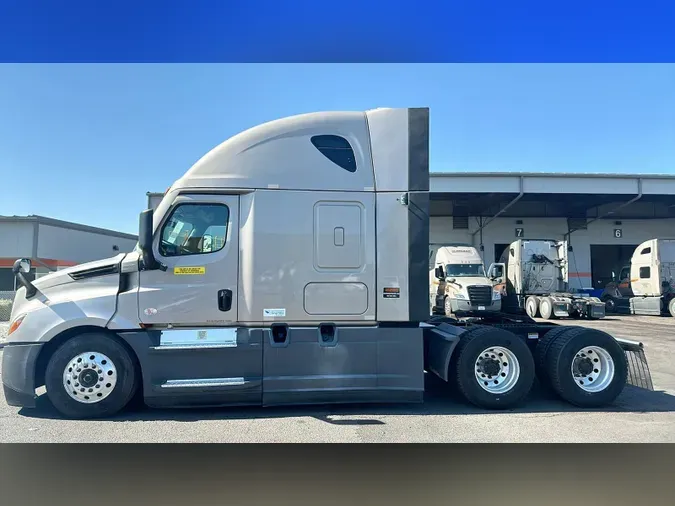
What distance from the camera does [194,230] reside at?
5676 mm

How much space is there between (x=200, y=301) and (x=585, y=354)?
5237mm

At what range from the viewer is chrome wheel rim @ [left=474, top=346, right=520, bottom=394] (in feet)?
19.4

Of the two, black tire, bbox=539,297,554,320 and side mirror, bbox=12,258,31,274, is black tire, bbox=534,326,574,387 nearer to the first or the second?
side mirror, bbox=12,258,31,274

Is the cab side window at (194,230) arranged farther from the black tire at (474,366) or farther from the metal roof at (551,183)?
the metal roof at (551,183)

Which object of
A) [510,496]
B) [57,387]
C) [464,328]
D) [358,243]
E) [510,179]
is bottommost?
[510,496]

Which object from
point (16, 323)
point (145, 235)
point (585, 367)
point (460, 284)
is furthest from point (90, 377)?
point (460, 284)

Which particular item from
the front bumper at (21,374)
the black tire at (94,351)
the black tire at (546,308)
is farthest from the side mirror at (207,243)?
the black tire at (546,308)

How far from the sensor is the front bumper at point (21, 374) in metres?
5.36

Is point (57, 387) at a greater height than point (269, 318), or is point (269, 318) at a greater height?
point (269, 318)

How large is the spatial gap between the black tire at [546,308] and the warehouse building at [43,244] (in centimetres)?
2350

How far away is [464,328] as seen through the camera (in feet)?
20.7

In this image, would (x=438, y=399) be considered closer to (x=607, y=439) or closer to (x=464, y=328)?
(x=464, y=328)

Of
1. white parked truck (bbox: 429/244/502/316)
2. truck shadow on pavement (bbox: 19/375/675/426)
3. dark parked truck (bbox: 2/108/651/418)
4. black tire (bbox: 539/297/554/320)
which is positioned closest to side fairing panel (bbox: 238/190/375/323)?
dark parked truck (bbox: 2/108/651/418)

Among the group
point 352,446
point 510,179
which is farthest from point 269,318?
point 510,179
